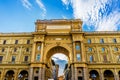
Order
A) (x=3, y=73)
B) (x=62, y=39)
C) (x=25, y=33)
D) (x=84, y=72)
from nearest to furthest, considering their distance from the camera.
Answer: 1. (x=84, y=72)
2. (x=3, y=73)
3. (x=62, y=39)
4. (x=25, y=33)

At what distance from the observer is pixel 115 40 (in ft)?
154

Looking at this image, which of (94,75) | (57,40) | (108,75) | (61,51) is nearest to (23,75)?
(61,51)

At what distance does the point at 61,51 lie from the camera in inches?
1957

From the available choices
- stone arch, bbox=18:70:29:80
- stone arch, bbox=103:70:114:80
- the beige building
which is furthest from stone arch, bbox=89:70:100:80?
stone arch, bbox=18:70:29:80

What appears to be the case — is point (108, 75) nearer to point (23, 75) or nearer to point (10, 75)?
point (23, 75)

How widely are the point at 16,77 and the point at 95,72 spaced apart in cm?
2551

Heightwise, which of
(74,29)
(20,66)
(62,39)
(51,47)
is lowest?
(20,66)

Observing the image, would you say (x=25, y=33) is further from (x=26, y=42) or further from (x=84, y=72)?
(x=84, y=72)

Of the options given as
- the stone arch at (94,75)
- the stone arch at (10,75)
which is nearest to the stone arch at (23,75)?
the stone arch at (10,75)

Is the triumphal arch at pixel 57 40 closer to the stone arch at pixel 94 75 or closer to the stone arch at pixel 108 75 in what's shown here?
the stone arch at pixel 94 75

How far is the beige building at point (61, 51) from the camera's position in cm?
4134

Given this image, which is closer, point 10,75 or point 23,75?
point 10,75

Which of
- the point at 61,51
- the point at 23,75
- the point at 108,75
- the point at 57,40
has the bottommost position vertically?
the point at 108,75

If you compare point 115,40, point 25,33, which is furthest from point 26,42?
point 115,40
